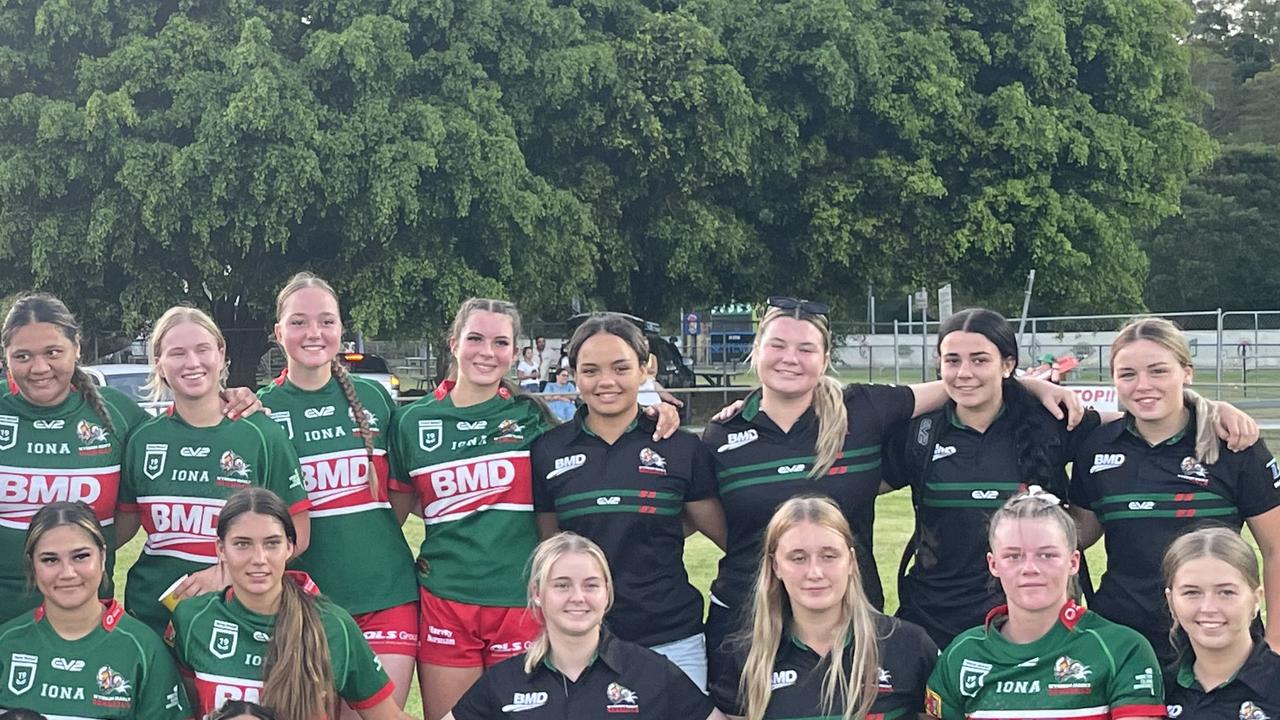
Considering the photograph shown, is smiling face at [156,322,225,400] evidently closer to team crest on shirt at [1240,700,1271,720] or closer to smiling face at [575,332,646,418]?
smiling face at [575,332,646,418]

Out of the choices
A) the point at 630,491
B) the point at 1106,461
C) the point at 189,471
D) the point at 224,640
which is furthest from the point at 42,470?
the point at 1106,461

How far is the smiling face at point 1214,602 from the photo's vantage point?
3.59 m

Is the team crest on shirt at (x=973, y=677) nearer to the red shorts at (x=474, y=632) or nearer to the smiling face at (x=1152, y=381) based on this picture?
the smiling face at (x=1152, y=381)

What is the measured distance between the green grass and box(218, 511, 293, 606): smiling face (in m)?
4.72

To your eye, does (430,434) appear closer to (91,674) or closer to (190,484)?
(190,484)

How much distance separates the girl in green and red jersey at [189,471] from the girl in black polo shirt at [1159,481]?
2648mm

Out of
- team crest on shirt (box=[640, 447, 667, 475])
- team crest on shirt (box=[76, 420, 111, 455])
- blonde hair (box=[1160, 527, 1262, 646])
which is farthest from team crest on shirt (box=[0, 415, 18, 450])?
blonde hair (box=[1160, 527, 1262, 646])

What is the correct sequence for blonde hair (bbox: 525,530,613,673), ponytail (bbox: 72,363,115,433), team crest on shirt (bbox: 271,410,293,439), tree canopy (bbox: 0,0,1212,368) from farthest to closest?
tree canopy (bbox: 0,0,1212,368) < team crest on shirt (bbox: 271,410,293,439) < ponytail (bbox: 72,363,115,433) < blonde hair (bbox: 525,530,613,673)

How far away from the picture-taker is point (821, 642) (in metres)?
3.79

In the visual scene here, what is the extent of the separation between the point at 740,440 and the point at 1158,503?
1318 mm

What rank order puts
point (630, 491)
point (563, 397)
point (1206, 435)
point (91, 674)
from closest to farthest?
point (91, 674) → point (1206, 435) → point (630, 491) → point (563, 397)

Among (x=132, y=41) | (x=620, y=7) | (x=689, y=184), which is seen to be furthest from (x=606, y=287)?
(x=132, y=41)

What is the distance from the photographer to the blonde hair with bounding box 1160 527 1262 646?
3.62 metres

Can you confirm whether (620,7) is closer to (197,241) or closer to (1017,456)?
(197,241)
